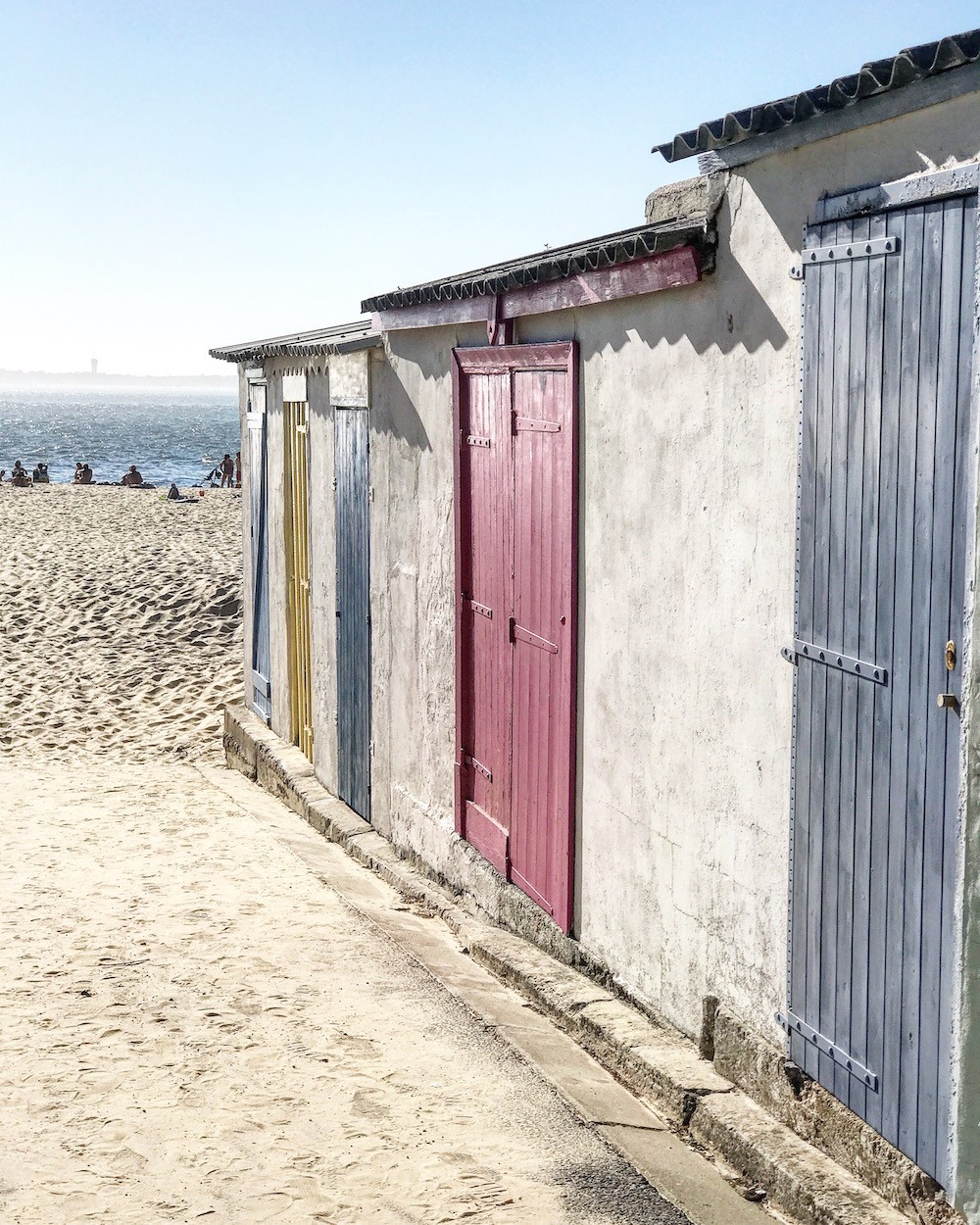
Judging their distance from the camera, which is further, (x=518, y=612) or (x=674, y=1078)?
(x=518, y=612)

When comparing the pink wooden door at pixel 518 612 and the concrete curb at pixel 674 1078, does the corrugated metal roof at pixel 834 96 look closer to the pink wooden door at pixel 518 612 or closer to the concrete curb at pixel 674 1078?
the pink wooden door at pixel 518 612

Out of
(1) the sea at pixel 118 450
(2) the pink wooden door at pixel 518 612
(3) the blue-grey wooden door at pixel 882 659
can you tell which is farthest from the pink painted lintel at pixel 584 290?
(1) the sea at pixel 118 450

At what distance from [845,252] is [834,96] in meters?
0.37

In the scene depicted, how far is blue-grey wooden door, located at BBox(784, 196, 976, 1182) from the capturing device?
309 cm

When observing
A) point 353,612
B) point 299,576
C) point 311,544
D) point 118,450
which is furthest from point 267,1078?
point 118,450

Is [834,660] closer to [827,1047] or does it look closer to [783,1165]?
[827,1047]

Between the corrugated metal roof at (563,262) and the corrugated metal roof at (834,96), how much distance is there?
241 mm

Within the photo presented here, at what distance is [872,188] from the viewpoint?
10.9ft

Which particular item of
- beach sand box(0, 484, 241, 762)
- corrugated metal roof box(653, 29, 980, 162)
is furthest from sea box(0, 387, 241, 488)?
corrugated metal roof box(653, 29, 980, 162)

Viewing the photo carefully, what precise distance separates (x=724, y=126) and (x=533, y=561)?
2.33 meters

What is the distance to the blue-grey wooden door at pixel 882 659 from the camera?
3.09 meters

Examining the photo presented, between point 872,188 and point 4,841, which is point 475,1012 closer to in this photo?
point 872,188

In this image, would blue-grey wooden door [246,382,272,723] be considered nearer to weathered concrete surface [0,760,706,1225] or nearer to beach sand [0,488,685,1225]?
beach sand [0,488,685,1225]

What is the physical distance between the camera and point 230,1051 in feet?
15.8
